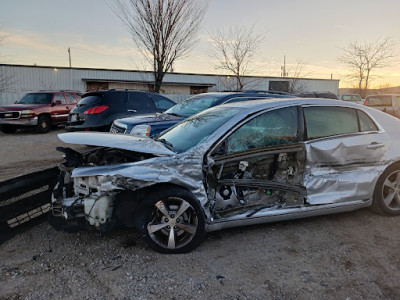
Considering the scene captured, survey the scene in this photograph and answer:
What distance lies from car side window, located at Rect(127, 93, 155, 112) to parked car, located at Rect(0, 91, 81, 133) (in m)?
6.06

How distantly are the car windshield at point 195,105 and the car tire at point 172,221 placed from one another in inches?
142

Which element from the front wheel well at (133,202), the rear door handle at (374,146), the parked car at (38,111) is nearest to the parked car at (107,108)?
the parked car at (38,111)

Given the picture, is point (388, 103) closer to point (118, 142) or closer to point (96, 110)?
point (96, 110)

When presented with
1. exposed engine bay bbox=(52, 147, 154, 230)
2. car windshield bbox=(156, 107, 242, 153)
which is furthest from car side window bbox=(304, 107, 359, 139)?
exposed engine bay bbox=(52, 147, 154, 230)

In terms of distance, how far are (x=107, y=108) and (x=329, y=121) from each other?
5.83 m

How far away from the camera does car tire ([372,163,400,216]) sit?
13.0 feet

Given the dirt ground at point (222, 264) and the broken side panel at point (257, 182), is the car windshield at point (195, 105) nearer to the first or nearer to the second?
the broken side panel at point (257, 182)

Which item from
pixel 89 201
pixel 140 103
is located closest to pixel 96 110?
pixel 140 103

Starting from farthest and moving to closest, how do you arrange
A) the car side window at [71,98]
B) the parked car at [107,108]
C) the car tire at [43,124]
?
1. the car side window at [71,98]
2. the car tire at [43,124]
3. the parked car at [107,108]

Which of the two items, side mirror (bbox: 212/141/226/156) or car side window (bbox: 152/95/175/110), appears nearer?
side mirror (bbox: 212/141/226/156)

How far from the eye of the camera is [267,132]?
352 centimetres

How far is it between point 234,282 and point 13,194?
7.96 ft

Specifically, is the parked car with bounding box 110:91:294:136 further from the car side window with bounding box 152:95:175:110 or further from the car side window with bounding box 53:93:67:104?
the car side window with bounding box 53:93:67:104

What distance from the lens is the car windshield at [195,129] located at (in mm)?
3426
